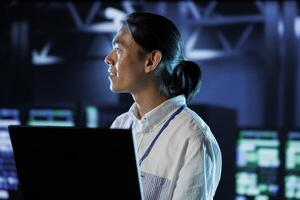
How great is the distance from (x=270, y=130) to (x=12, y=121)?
5.91 feet

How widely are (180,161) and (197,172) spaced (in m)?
0.06

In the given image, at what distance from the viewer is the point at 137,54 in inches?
53.2

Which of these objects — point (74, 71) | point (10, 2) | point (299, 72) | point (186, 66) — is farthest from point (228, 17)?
point (186, 66)

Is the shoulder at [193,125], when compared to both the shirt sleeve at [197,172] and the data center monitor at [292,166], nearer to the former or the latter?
the shirt sleeve at [197,172]

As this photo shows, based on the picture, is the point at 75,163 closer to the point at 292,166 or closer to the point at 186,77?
the point at 186,77

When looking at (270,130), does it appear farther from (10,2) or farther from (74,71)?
(74,71)

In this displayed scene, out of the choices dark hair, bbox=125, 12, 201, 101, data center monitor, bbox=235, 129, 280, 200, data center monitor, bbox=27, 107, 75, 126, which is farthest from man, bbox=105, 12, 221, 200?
data center monitor, bbox=27, 107, 75, 126

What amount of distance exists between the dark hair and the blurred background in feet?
0.94

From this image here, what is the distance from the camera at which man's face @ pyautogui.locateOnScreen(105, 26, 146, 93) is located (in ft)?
4.40

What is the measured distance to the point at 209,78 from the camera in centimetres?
887

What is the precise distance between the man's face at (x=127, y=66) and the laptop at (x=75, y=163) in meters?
0.32

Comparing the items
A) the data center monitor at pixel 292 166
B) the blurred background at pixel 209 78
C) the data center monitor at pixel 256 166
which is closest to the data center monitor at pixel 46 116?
the blurred background at pixel 209 78

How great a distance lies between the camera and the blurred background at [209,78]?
303cm

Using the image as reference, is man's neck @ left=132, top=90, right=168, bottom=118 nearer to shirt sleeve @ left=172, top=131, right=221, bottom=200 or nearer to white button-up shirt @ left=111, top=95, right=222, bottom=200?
white button-up shirt @ left=111, top=95, right=222, bottom=200
